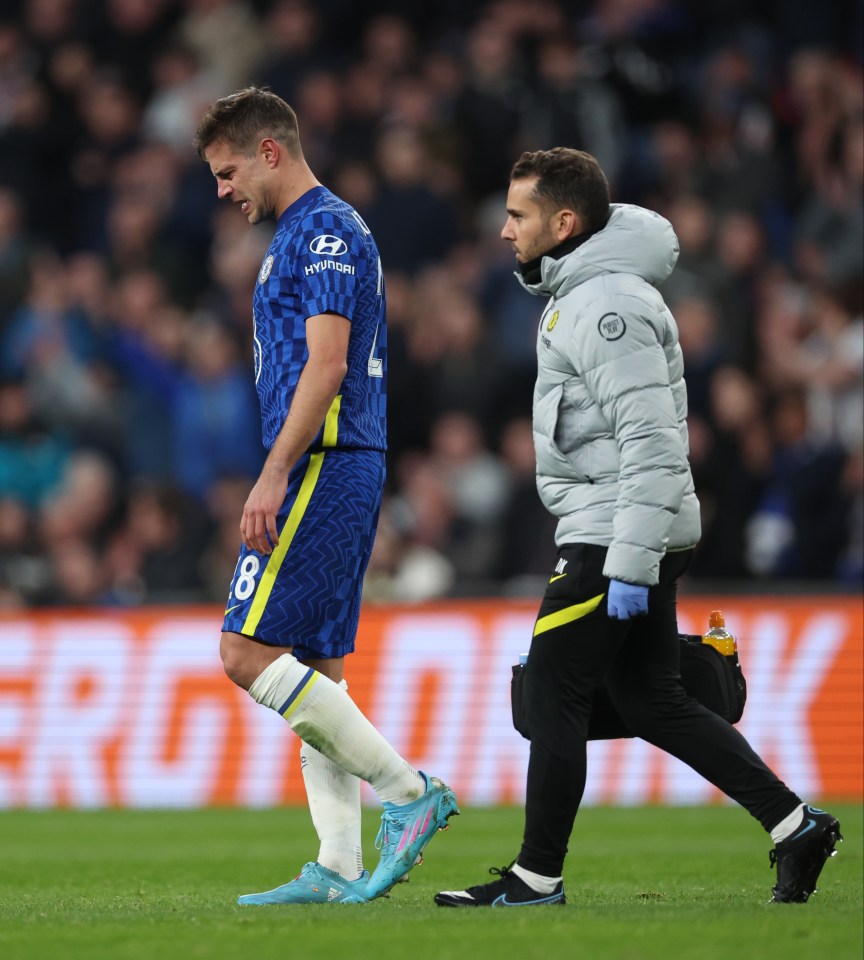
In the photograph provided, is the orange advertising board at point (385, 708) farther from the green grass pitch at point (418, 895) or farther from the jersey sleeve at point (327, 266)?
the jersey sleeve at point (327, 266)

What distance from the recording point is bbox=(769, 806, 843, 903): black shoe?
554cm

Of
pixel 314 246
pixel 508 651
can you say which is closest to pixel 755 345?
pixel 508 651

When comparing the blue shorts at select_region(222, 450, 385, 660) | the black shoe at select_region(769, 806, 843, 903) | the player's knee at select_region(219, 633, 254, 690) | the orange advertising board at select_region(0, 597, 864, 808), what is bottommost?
the orange advertising board at select_region(0, 597, 864, 808)

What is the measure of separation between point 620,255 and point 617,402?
0.49 m

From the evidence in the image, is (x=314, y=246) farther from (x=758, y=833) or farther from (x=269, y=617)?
(x=758, y=833)

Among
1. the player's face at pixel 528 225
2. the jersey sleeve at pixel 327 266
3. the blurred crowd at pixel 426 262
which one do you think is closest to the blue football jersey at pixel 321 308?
the jersey sleeve at pixel 327 266

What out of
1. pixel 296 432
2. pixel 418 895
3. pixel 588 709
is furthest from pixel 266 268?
pixel 418 895

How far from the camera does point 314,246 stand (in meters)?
5.73

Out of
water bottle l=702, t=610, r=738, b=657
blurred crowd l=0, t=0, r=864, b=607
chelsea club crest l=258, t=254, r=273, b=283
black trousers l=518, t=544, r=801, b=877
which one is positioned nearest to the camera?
black trousers l=518, t=544, r=801, b=877

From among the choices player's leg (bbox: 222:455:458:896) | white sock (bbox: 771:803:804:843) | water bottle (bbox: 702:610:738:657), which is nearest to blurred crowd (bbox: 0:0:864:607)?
water bottle (bbox: 702:610:738:657)

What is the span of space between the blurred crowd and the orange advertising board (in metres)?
0.71

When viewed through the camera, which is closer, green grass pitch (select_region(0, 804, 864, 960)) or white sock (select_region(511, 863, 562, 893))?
green grass pitch (select_region(0, 804, 864, 960))

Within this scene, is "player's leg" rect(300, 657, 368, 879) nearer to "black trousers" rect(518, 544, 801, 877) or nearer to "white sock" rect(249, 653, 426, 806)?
"white sock" rect(249, 653, 426, 806)

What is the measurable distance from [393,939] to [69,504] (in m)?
9.25
